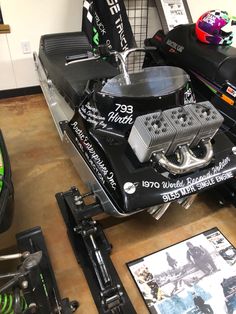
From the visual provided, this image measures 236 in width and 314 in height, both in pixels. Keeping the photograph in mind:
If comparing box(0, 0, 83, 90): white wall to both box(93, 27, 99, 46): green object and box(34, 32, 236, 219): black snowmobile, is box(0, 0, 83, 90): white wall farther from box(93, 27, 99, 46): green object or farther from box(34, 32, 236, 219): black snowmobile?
box(34, 32, 236, 219): black snowmobile

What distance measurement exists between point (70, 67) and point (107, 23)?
64cm

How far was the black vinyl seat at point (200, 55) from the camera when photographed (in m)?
1.74

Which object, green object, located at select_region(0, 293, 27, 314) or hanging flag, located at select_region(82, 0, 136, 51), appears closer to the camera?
green object, located at select_region(0, 293, 27, 314)

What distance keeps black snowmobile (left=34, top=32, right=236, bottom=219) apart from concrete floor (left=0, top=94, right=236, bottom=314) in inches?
10.9

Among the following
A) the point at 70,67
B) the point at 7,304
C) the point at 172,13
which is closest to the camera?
the point at 7,304

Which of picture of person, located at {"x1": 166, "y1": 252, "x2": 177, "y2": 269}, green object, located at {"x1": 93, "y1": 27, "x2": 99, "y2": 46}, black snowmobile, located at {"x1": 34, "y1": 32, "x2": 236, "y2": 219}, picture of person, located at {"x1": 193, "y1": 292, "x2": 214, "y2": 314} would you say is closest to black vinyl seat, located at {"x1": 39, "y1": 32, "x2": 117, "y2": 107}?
green object, located at {"x1": 93, "y1": 27, "x2": 99, "y2": 46}

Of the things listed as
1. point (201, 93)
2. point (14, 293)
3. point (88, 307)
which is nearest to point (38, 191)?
point (88, 307)

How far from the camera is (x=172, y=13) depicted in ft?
7.68

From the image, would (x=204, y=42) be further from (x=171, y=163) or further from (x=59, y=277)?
(x=59, y=277)

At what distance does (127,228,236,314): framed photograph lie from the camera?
3.65 ft

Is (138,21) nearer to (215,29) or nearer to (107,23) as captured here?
(107,23)

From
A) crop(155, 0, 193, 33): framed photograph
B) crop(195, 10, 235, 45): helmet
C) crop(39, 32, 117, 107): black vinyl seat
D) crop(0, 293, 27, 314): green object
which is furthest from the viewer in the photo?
crop(155, 0, 193, 33): framed photograph

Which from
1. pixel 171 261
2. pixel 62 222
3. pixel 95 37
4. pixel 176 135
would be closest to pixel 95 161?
pixel 176 135

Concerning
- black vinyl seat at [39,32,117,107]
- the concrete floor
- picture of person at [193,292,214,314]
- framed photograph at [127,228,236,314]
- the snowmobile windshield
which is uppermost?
black vinyl seat at [39,32,117,107]
